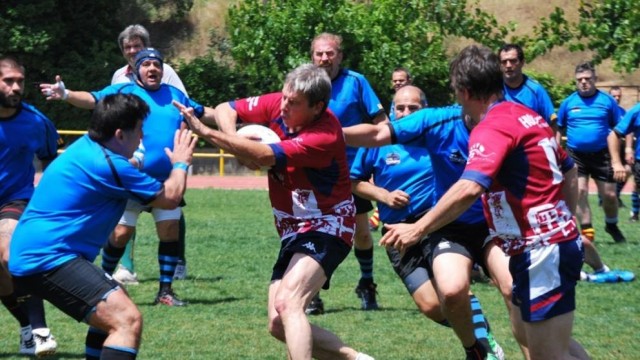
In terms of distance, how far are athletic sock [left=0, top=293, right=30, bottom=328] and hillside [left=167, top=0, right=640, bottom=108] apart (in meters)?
30.0

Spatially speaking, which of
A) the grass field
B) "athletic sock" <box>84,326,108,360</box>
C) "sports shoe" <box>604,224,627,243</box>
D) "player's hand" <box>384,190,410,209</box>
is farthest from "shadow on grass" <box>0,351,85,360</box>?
"sports shoe" <box>604,224,627,243</box>

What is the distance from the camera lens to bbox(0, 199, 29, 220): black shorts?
722 cm

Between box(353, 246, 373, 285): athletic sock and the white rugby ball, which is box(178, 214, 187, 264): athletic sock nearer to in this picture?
box(353, 246, 373, 285): athletic sock

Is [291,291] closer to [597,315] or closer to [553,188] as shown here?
[553,188]

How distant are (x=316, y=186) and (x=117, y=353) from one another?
142 centimetres

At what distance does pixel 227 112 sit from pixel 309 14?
23.6m

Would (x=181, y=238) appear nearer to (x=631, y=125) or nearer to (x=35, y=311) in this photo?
(x=35, y=311)

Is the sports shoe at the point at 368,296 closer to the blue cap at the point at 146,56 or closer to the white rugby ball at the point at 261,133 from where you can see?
the blue cap at the point at 146,56

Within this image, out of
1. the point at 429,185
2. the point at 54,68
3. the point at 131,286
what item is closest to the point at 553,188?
the point at 429,185

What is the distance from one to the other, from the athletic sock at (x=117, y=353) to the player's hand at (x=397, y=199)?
7.47 feet

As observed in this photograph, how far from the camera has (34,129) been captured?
24.6 feet

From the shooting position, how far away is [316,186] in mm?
5984

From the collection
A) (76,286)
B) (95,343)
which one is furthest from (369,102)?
(76,286)

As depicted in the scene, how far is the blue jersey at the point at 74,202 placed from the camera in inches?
215
